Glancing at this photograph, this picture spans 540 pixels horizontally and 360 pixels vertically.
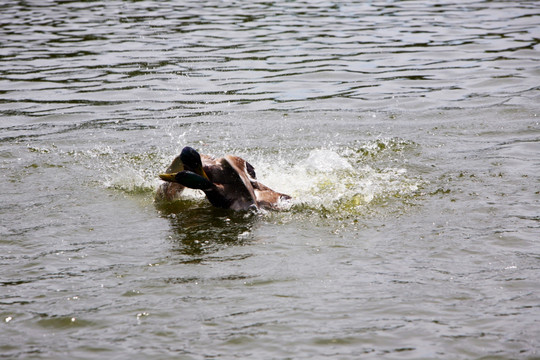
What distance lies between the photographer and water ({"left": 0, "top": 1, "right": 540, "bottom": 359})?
4.65 meters

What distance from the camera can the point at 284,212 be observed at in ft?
22.5

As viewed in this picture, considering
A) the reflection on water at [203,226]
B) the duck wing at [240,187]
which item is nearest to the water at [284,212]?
the reflection on water at [203,226]

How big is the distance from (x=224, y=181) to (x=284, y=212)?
2.23 ft

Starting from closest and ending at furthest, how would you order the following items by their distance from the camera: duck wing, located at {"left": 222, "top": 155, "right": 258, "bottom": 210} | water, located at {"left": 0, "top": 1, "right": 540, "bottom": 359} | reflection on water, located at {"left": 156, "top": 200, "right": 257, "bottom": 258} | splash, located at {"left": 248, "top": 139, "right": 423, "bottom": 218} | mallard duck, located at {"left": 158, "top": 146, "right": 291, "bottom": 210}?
1. water, located at {"left": 0, "top": 1, "right": 540, "bottom": 359}
2. reflection on water, located at {"left": 156, "top": 200, "right": 257, "bottom": 258}
3. mallard duck, located at {"left": 158, "top": 146, "right": 291, "bottom": 210}
4. duck wing, located at {"left": 222, "top": 155, "right": 258, "bottom": 210}
5. splash, located at {"left": 248, "top": 139, "right": 423, "bottom": 218}

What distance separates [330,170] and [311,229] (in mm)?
1704

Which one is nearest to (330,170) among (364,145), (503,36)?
(364,145)

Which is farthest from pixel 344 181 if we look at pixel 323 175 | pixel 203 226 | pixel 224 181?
pixel 203 226

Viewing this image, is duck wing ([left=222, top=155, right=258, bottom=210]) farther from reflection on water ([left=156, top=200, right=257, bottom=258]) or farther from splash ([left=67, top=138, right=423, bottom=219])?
splash ([left=67, top=138, right=423, bottom=219])

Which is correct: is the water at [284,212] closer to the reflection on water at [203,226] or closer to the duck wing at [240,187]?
the reflection on water at [203,226]

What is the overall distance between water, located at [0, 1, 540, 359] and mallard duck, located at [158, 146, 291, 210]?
19cm

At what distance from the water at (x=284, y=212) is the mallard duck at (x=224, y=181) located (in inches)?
7.6

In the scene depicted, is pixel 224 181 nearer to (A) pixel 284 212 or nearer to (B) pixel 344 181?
(A) pixel 284 212

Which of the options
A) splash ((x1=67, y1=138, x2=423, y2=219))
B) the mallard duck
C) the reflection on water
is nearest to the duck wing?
the mallard duck

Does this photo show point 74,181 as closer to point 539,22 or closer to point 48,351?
point 48,351
